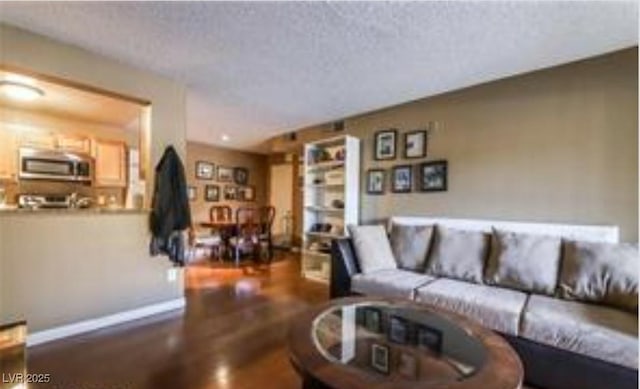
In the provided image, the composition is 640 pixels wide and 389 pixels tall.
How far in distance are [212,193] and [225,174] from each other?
0.55 metres

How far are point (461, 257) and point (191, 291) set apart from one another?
9.87 ft

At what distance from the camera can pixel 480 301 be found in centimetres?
237

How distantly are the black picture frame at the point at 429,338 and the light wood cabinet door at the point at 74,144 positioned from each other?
5.27 m

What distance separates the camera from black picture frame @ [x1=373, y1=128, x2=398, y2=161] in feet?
14.4

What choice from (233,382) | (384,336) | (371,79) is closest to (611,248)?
(384,336)

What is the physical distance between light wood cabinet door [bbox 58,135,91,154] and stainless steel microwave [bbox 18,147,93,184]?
0.07 m

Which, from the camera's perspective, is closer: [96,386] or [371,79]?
[96,386]

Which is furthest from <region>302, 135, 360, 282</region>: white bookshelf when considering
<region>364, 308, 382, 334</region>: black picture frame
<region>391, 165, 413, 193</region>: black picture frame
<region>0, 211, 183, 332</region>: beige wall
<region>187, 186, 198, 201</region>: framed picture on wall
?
<region>187, 186, 198, 201</region>: framed picture on wall

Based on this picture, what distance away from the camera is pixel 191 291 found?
3.99m

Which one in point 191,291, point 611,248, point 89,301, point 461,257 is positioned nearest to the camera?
point 611,248

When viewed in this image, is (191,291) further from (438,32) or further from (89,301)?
(438,32)

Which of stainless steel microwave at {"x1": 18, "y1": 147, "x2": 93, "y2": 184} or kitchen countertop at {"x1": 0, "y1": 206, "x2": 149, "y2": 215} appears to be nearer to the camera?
kitchen countertop at {"x1": 0, "y1": 206, "x2": 149, "y2": 215}

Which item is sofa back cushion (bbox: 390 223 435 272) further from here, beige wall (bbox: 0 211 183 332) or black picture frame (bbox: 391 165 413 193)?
beige wall (bbox: 0 211 183 332)

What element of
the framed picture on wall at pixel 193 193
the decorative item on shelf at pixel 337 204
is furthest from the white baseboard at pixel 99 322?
the framed picture on wall at pixel 193 193
